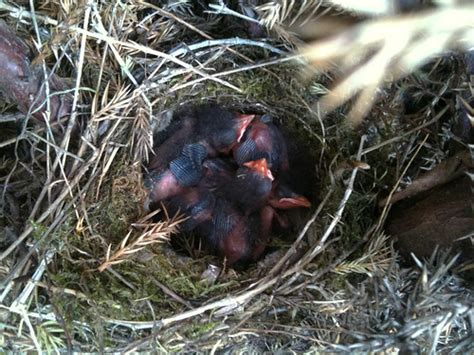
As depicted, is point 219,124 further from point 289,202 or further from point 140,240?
point 140,240

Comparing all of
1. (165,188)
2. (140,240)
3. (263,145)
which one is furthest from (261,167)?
(140,240)

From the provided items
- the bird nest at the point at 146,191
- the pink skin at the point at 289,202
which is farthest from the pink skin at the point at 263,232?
the bird nest at the point at 146,191

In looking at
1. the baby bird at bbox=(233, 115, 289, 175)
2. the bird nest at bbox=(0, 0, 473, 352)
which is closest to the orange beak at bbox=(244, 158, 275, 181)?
the baby bird at bbox=(233, 115, 289, 175)

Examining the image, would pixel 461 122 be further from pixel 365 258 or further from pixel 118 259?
pixel 118 259

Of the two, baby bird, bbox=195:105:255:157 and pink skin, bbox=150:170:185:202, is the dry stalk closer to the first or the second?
pink skin, bbox=150:170:185:202

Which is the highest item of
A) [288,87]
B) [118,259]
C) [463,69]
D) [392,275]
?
[463,69]

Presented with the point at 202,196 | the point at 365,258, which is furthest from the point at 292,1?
the point at 202,196
